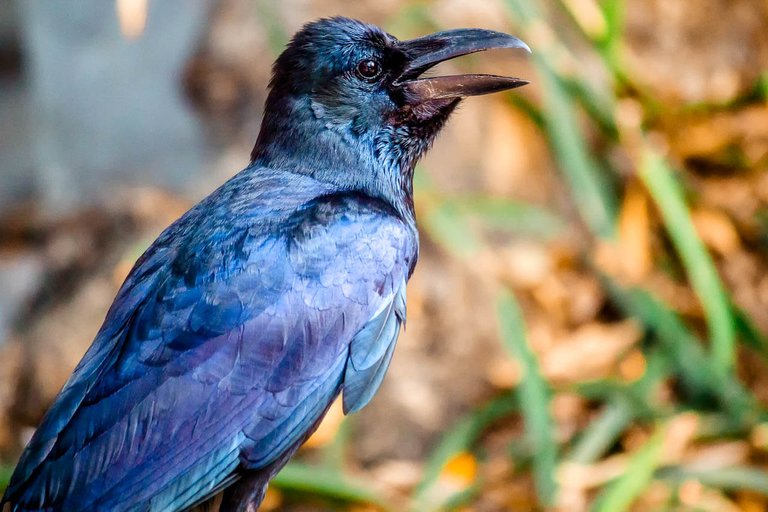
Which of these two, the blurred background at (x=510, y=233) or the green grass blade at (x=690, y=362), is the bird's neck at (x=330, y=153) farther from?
the green grass blade at (x=690, y=362)

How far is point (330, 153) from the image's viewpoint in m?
2.43

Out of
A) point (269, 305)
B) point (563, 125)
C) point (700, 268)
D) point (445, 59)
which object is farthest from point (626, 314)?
point (269, 305)

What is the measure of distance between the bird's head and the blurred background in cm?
122

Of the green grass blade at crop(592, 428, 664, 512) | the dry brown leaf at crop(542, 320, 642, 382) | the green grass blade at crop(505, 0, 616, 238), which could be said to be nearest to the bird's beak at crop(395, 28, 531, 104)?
the green grass blade at crop(505, 0, 616, 238)

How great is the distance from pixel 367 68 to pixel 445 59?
0.18 metres

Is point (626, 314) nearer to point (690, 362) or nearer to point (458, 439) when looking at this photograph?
point (690, 362)

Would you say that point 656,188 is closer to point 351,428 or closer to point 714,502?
point 714,502

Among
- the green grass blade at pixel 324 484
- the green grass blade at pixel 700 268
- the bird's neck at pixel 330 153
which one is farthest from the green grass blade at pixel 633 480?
the bird's neck at pixel 330 153

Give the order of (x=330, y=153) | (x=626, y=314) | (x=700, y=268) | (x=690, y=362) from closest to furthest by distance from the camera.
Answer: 1. (x=330, y=153)
2. (x=700, y=268)
3. (x=690, y=362)
4. (x=626, y=314)

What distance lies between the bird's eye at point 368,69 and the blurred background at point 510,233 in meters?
1.25

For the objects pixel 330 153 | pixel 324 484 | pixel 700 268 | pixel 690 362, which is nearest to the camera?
pixel 330 153

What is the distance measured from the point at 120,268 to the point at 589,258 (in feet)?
6.23

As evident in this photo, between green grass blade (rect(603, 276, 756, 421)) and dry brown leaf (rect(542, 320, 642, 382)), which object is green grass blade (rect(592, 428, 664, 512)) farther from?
dry brown leaf (rect(542, 320, 642, 382))

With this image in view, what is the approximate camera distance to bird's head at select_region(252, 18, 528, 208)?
8.00ft
